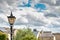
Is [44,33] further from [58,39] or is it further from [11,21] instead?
[11,21]

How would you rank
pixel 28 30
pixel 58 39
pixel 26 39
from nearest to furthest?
pixel 26 39 < pixel 28 30 < pixel 58 39

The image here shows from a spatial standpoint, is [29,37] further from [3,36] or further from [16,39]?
[16,39]

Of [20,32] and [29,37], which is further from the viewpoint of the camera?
[20,32]

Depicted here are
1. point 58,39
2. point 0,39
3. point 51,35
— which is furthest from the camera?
point 58,39

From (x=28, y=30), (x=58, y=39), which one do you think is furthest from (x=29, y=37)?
(x=58, y=39)

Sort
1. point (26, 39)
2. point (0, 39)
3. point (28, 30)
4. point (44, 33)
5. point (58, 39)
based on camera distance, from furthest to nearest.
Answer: point (58, 39), point (44, 33), point (28, 30), point (26, 39), point (0, 39)

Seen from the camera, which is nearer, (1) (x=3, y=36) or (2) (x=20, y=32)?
(1) (x=3, y=36)

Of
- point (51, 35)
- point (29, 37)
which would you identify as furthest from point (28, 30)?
point (51, 35)

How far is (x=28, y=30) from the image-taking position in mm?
23750

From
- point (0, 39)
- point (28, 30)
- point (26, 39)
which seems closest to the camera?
point (0, 39)

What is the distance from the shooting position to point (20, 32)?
2469 cm

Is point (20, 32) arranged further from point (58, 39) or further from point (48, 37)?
point (58, 39)

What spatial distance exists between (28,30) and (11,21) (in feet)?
42.6

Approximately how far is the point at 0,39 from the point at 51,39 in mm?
24436
